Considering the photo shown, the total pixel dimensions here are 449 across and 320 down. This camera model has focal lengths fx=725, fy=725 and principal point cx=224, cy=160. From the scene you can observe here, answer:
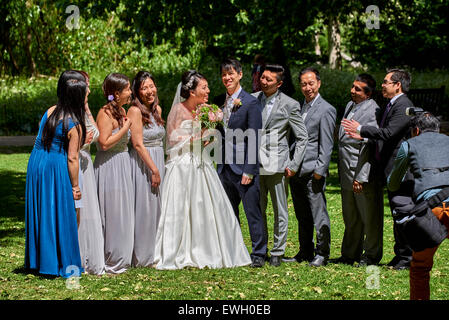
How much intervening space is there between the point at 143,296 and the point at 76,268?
3.33 feet

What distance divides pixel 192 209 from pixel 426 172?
300 cm

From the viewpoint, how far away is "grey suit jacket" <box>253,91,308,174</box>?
26.1ft

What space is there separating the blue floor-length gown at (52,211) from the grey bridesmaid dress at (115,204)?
504 mm

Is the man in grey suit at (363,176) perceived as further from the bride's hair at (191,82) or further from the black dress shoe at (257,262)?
the bride's hair at (191,82)

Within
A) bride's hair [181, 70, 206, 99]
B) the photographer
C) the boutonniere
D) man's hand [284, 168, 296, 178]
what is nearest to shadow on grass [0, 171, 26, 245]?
bride's hair [181, 70, 206, 99]

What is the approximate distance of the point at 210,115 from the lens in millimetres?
7840

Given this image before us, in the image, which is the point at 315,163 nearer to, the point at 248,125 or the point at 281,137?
the point at 281,137

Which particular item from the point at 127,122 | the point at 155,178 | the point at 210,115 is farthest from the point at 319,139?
the point at 127,122

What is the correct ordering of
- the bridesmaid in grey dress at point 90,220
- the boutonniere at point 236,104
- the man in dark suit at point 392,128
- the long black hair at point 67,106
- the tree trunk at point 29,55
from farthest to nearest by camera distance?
the tree trunk at point 29,55, the boutonniere at point 236,104, the man in dark suit at point 392,128, the bridesmaid in grey dress at point 90,220, the long black hair at point 67,106

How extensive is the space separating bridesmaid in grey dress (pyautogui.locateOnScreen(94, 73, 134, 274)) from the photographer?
3.19 m

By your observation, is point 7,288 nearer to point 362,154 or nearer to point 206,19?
point 362,154

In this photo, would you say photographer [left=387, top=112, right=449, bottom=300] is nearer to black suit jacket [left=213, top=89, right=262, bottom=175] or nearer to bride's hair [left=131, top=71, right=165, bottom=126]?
black suit jacket [left=213, top=89, right=262, bottom=175]

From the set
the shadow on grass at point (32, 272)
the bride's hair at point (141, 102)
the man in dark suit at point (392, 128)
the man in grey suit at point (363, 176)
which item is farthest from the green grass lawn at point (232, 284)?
the bride's hair at point (141, 102)

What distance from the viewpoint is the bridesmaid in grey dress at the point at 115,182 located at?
7816 mm
